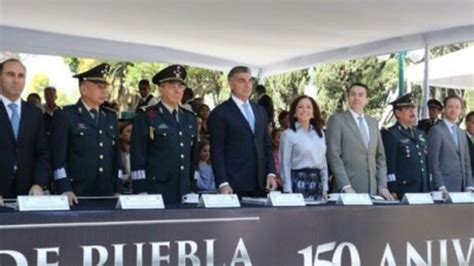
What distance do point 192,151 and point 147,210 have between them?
1.33 meters

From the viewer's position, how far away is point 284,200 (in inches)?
105

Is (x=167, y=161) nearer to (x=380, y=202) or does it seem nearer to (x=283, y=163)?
(x=283, y=163)

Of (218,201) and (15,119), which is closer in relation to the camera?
(218,201)

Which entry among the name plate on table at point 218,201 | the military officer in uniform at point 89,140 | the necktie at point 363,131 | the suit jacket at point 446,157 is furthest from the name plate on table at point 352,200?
the suit jacket at point 446,157

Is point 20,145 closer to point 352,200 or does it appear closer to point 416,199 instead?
point 352,200

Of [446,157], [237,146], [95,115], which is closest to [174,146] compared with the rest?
[237,146]

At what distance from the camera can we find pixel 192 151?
362 centimetres

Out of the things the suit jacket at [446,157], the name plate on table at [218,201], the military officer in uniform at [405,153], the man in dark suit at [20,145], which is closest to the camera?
the name plate on table at [218,201]

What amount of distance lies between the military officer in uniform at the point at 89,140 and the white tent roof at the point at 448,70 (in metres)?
5.03

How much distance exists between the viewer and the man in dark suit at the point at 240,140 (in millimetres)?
3455

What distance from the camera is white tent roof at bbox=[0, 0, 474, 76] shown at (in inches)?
224

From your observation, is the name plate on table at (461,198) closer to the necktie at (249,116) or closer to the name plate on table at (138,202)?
the necktie at (249,116)

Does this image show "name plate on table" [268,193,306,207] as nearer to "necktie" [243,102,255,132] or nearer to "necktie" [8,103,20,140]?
"necktie" [243,102,255,132]

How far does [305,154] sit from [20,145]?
55.8 inches
